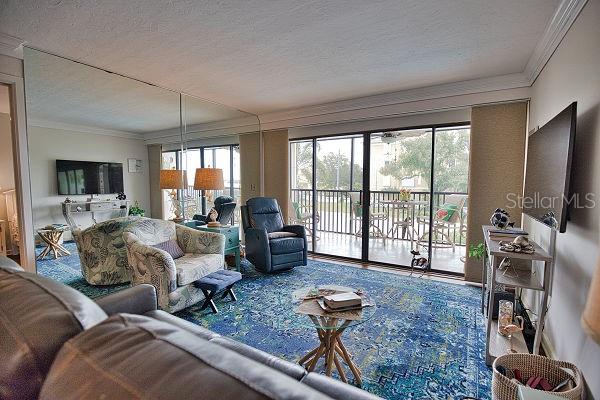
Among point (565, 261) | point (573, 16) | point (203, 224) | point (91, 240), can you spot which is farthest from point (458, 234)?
point (91, 240)

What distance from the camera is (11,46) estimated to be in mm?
2354

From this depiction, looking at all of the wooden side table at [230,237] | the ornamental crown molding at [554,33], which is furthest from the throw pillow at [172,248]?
the ornamental crown molding at [554,33]

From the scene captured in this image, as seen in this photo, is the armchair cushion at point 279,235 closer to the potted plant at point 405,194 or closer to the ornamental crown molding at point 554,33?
the potted plant at point 405,194

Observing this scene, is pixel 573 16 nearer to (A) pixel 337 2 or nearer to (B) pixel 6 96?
(A) pixel 337 2

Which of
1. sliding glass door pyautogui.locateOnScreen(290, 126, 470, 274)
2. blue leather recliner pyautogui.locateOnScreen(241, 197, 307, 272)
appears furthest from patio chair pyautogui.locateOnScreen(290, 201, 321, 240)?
blue leather recliner pyautogui.locateOnScreen(241, 197, 307, 272)

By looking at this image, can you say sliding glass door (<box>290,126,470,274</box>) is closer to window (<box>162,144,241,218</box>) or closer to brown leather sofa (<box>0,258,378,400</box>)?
window (<box>162,144,241,218</box>)

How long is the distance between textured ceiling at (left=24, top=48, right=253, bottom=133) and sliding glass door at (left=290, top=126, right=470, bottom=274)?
221 cm

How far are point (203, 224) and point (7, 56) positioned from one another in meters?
2.55

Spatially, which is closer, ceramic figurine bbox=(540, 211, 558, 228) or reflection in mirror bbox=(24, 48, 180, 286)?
ceramic figurine bbox=(540, 211, 558, 228)

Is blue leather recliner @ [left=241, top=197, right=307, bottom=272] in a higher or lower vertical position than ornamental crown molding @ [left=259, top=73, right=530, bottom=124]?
lower

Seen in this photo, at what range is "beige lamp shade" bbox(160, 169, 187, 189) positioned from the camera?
3494 mm

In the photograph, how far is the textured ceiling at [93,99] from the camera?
102 inches

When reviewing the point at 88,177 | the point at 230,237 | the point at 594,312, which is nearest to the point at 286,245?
the point at 230,237

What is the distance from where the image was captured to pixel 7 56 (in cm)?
238
